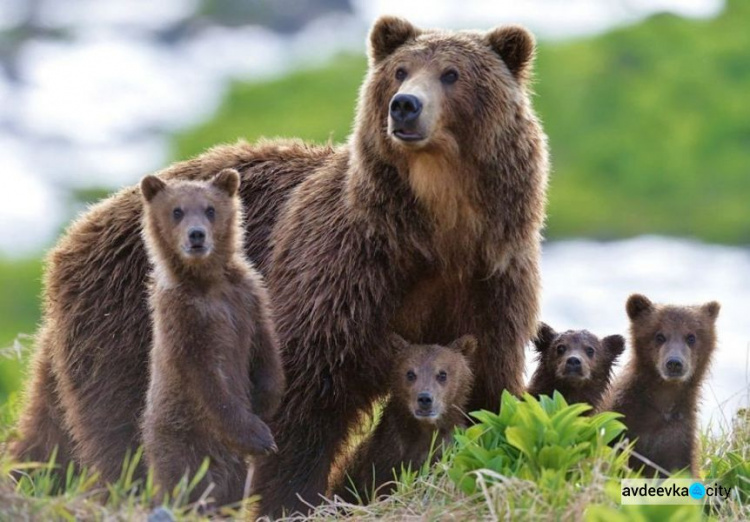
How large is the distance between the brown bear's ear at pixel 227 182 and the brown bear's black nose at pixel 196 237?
0.40 meters

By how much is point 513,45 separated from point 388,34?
71 centimetres

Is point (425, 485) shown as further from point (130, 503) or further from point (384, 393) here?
point (130, 503)

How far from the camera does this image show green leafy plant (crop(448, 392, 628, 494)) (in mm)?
6789

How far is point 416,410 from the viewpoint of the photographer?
8.00m

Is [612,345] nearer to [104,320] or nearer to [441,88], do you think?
[441,88]

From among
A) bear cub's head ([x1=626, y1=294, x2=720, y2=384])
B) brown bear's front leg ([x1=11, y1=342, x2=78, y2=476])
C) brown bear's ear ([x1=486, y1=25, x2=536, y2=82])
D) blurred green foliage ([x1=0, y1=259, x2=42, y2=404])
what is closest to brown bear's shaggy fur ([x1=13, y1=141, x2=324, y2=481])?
brown bear's front leg ([x1=11, y1=342, x2=78, y2=476])

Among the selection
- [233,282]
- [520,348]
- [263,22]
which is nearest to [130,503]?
[233,282]

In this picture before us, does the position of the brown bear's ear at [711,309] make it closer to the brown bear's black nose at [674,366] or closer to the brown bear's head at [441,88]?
the brown bear's black nose at [674,366]

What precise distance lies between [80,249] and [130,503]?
311 centimetres

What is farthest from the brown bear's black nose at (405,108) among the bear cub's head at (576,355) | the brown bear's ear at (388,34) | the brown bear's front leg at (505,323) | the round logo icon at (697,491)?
the round logo icon at (697,491)

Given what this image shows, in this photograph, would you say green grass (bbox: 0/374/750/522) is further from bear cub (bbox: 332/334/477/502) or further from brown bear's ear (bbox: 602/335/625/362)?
brown bear's ear (bbox: 602/335/625/362)

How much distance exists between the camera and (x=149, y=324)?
330 inches

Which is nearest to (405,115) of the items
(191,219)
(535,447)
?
(191,219)

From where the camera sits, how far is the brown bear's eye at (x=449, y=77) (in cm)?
798
